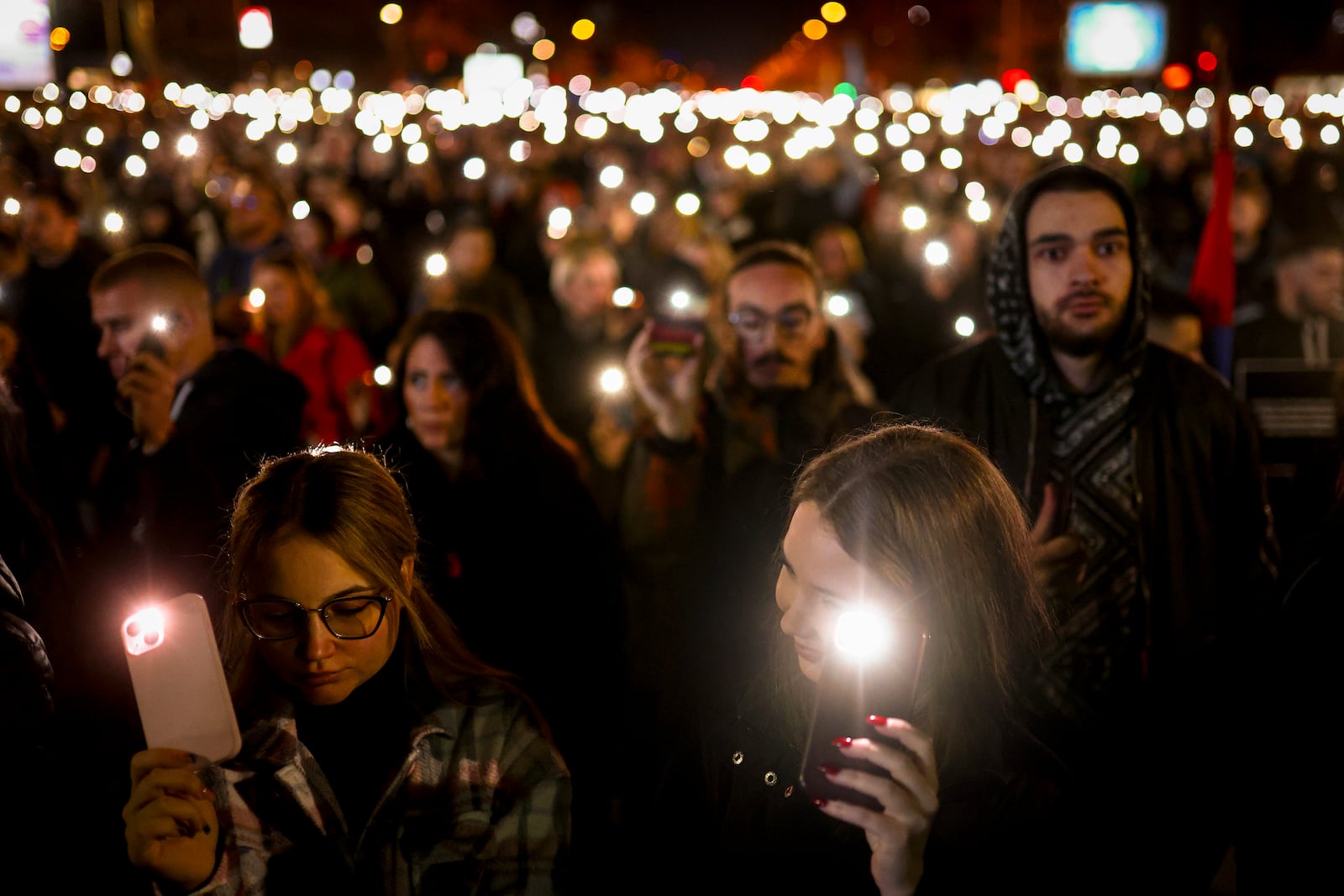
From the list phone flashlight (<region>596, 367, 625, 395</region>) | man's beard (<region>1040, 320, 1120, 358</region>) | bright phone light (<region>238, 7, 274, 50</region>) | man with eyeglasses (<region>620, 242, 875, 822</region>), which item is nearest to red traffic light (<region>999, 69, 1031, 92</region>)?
bright phone light (<region>238, 7, 274, 50</region>)

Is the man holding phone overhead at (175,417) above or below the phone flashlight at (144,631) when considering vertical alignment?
above

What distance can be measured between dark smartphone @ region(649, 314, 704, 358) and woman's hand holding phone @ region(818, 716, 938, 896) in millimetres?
2942

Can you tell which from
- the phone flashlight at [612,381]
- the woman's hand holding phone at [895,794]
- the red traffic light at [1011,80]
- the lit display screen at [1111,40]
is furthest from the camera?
the red traffic light at [1011,80]

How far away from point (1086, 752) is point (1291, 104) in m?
20.9

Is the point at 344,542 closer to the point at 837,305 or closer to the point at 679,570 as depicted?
the point at 679,570

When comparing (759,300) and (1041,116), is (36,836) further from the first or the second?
(1041,116)

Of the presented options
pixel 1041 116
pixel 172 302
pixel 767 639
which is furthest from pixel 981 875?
pixel 1041 116

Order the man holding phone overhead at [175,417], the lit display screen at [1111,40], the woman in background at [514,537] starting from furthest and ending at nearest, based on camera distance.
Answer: the lit display screen at [1111,40], the woman in background at [514,537], the man holding phone overhead at [175,417]

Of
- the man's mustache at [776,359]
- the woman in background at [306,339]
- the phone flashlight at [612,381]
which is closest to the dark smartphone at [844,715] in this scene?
the man's mustache at [776,359]

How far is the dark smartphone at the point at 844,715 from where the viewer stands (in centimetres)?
190

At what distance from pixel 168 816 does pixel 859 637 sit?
3.62 ft

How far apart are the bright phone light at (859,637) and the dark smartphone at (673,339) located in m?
2.87

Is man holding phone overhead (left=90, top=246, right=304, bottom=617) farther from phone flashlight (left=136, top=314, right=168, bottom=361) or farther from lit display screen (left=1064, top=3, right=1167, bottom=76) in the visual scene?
lit display screen (left=1064, top=3, right=1167, bottom=76)

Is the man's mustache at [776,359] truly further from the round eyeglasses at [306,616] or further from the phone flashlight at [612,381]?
the round eyeglasses at [306,616]
